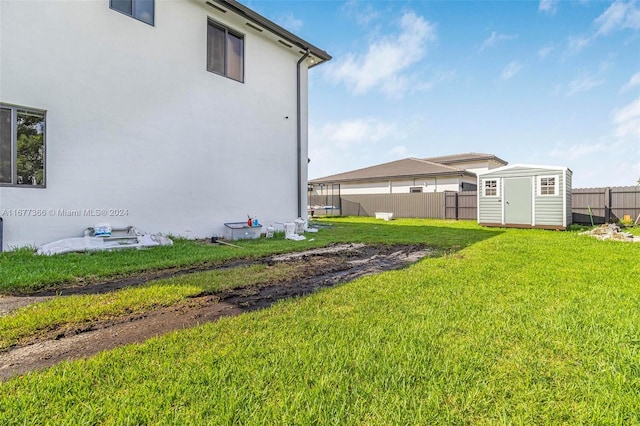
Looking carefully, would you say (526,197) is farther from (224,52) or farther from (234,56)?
(224,52)

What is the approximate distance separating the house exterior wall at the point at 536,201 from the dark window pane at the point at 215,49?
35.2ft

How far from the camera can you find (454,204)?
1642cm

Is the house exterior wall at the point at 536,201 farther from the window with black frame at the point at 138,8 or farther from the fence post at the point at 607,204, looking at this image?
the window with black frame at the point at 138,8

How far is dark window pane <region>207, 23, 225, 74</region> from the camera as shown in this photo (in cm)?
784

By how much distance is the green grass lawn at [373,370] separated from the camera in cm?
137

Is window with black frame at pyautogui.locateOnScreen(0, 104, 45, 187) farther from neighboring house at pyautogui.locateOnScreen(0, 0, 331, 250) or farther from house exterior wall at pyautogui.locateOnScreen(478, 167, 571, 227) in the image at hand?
house exterior wall at pyautogui.locateOnScreen(478, 167, 571, 227)

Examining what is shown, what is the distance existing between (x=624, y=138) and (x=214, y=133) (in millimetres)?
17036

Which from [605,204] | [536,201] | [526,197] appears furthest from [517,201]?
[605,204]

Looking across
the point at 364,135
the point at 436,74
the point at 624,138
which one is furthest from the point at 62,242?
the point at 624,138

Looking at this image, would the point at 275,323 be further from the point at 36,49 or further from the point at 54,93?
the point at 36,49

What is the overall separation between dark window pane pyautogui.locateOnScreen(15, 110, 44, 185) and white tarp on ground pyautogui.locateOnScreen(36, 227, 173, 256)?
1196mm

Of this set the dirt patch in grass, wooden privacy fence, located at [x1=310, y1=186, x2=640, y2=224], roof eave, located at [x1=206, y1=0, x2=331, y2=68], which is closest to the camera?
the dirt patch in grass

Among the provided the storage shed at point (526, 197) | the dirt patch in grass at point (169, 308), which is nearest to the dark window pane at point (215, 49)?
the dirt patch in grass at point (169, 308)

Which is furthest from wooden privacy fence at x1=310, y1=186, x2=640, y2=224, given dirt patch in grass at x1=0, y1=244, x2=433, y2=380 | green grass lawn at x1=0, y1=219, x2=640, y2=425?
green grass lawn at x1=0, y1=219, x2=640, y2=425
